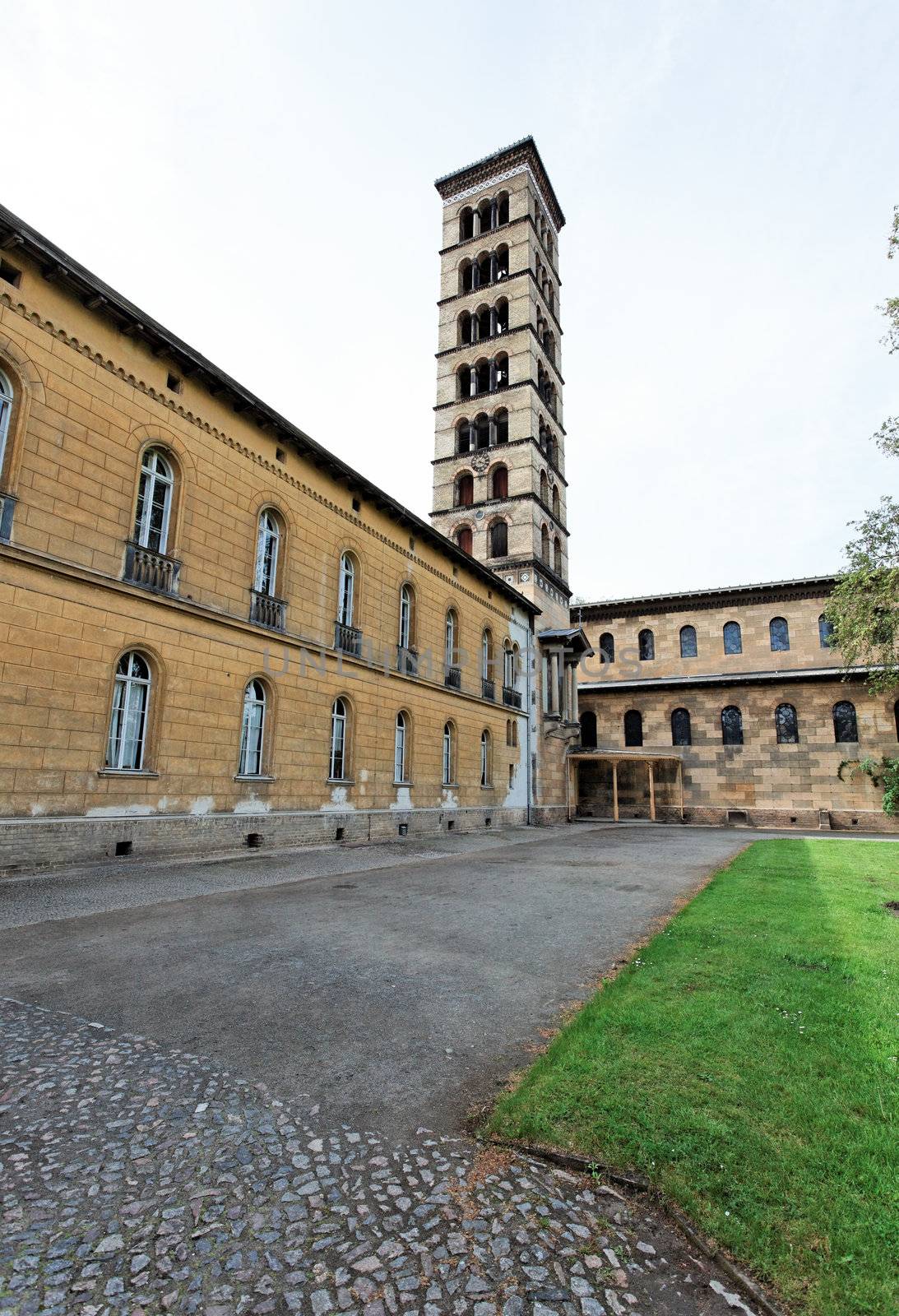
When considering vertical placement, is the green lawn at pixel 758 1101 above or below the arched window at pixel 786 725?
below

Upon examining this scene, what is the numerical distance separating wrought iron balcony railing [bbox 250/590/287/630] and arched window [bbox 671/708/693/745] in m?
24.1

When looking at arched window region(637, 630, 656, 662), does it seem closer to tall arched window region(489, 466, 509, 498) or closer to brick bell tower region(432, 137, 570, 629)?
brick bell tower region(432, 137, 570, 629)

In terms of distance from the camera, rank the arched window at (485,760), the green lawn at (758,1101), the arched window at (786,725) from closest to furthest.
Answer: the green lawn at (758,1101) → the arched window at (485,760) → the arched window at (786,725)

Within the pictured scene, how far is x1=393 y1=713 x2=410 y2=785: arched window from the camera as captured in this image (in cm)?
1935

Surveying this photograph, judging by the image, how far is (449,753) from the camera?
901 inches

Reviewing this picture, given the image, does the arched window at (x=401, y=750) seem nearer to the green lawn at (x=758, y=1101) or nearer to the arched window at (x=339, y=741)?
the arched window at (x=339, y=741)

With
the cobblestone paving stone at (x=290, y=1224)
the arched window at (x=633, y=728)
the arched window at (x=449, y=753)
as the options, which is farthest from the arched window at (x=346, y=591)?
the arched window at (x=633, y=728)

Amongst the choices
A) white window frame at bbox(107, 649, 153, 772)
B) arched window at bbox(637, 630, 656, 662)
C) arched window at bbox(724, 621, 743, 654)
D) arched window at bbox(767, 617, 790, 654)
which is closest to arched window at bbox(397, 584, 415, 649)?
white window frame at bbox(107, 649, 153, 772)

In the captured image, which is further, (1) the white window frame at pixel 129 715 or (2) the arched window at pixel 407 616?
(2) the arched window at pixel 407 616

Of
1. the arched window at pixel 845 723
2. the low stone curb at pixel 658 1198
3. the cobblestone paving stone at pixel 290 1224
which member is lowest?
the cobblestone paving stone at pixel 290 1224

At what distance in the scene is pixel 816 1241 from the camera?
2.26 m

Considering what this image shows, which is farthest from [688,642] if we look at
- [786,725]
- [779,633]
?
[786,725]

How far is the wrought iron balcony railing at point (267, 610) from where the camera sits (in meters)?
14.5

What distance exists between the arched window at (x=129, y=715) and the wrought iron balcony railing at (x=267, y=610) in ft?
9.81
